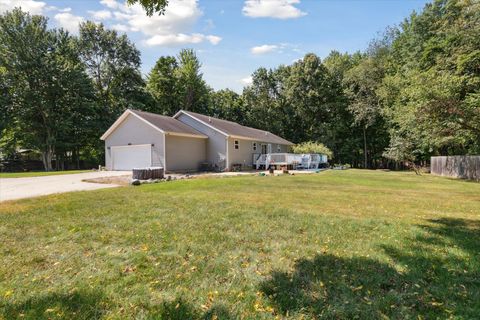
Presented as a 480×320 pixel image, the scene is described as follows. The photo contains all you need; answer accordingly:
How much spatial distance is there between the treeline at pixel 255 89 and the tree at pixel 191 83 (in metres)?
0.13

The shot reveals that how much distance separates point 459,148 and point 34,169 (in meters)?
41.8

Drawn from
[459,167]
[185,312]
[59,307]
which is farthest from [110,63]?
[185,312]

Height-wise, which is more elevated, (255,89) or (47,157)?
(255,89)

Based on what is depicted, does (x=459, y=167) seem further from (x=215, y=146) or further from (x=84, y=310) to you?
(x=84, y=310)

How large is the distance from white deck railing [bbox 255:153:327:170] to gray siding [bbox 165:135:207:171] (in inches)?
202

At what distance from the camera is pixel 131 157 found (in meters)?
21.9

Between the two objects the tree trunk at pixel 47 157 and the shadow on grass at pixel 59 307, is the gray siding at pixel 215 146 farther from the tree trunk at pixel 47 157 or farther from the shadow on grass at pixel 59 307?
the shadow on grass at pixel 59 307

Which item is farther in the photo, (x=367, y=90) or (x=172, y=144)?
(x=367, y=90)

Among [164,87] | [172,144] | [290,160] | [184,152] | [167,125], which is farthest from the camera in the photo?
[164,87]

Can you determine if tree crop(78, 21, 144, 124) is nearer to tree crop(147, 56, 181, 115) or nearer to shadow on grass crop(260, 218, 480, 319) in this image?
tree crop(147, 56, 181, 115)

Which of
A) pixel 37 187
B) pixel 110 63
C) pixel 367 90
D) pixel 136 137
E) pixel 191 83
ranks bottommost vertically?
pixel 37 187

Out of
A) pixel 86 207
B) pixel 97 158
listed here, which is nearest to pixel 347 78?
pixel 97 158

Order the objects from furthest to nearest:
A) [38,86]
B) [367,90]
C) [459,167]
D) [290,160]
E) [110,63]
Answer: [110,63] < [367,90] < [38,86] < [290,160] < [459,167]

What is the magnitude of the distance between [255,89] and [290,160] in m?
19.7
